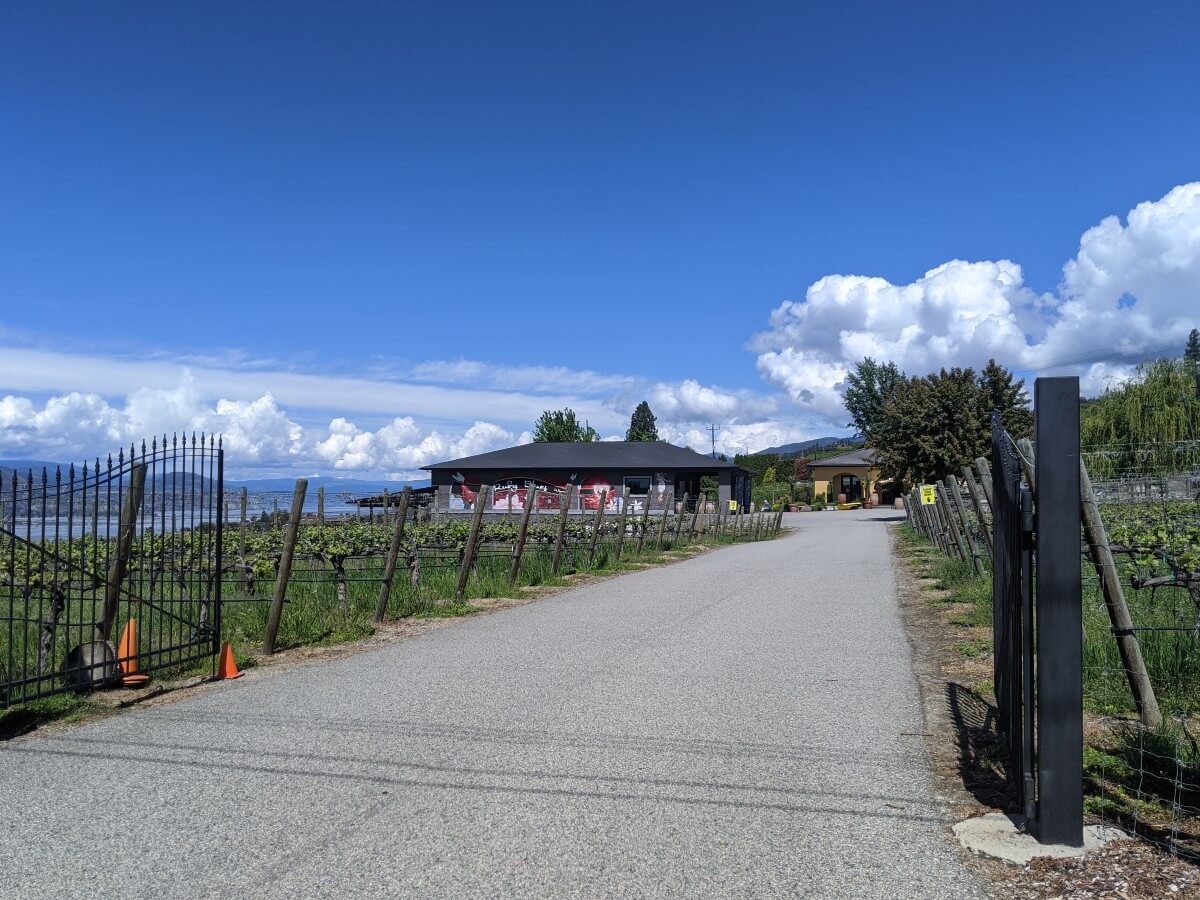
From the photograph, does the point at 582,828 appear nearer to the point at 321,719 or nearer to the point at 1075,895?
the point at 1075,895

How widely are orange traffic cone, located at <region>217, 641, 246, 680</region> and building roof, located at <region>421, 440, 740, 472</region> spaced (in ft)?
153

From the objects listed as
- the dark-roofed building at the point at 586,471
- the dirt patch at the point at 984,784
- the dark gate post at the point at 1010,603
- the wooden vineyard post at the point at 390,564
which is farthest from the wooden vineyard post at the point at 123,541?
the dark-roofed building at the point at 586,471

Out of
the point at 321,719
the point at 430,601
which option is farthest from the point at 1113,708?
the point at 430,601

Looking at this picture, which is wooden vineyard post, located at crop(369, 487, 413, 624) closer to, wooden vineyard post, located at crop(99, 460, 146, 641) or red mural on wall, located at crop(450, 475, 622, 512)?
wooden vineyard post, located at crop(99, 460, 146, 641)

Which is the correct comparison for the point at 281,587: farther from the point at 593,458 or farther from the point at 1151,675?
the point at 593,458

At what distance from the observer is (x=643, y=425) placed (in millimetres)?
121250

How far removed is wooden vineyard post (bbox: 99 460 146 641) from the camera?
8594 mm

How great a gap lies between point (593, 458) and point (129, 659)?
163ft

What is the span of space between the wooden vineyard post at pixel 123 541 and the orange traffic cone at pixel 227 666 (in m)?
0.99

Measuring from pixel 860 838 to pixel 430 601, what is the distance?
407 inches

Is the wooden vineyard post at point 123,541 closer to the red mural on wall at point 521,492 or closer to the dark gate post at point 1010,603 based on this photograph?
the dark gate post at point 1010,603

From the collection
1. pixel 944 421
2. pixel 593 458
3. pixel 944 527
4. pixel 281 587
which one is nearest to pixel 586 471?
pixel 593 458

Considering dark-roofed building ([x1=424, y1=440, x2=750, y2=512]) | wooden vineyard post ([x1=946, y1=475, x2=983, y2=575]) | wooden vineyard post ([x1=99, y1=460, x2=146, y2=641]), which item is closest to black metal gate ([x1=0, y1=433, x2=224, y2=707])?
wooden vineyard post ([x1=99, y1=460, x2=146, y2=641])

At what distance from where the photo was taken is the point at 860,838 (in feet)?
15.2
